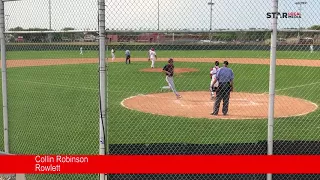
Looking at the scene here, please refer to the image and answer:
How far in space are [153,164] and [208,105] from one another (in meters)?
9.36

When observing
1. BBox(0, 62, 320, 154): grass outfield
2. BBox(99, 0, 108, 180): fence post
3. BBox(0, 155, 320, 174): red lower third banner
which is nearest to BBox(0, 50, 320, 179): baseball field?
BBox(0, 62, 320, 154): grass outfield

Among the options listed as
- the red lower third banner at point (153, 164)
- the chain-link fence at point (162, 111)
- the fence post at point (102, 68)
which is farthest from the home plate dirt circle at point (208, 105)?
the fence post at point (102, 68)

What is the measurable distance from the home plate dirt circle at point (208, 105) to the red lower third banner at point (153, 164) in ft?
22.6

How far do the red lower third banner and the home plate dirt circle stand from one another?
688cm

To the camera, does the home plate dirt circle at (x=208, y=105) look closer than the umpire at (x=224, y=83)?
No

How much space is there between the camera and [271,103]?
5355 millimetres

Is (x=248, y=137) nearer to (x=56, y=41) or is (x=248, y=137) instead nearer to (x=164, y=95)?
(x=56, y=41)

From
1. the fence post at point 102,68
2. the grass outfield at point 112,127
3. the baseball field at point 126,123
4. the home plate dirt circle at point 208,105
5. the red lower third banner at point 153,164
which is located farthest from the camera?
the home plate dirt circle at point 208,105

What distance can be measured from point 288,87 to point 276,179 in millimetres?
14728

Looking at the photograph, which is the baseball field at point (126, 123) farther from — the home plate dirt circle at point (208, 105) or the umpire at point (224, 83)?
the umpire at point (224, 83)

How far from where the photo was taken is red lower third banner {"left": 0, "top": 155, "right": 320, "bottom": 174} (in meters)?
4.95

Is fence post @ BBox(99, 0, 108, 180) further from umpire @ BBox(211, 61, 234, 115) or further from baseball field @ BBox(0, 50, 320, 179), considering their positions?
umpire @ BBox(211, 61, 234, 115)

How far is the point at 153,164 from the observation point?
5.11 metres

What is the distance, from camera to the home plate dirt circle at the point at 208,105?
1263 cm
